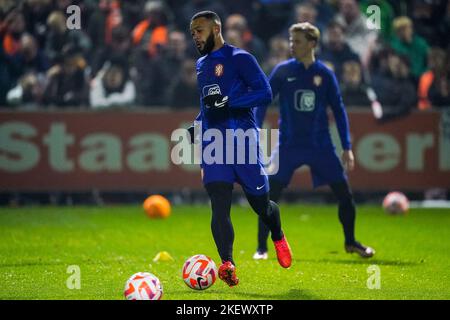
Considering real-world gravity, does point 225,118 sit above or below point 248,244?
above

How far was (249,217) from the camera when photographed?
15.8 meters

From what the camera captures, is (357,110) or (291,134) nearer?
(291,134)

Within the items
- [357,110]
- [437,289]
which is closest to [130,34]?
[357,110]

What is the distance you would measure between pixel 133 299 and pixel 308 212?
884 cm

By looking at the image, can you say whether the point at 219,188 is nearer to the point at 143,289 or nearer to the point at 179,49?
the point at 143,289

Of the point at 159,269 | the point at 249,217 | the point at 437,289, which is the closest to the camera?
the point at 437,289

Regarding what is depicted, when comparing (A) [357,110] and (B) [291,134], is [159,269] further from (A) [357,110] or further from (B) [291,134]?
(A) [357,110]

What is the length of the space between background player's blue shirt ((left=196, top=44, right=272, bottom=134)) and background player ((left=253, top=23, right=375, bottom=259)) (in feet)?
7.43

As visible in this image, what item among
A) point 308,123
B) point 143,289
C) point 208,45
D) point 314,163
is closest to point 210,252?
point 314,163

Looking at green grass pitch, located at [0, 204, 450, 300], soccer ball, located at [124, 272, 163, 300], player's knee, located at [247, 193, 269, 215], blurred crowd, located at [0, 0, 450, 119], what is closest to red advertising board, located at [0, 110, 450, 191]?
blurred crowd, located at [0, 0, 450, 119]

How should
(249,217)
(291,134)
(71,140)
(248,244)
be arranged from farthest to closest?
(71,140)
(249,217)
(248,244)
(291,134)

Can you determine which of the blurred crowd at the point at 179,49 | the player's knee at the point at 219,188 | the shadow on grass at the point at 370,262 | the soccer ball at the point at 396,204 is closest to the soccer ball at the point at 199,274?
the player's knee at the point at 219,188

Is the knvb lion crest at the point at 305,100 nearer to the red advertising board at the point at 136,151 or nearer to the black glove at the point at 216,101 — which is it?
the black glove at the point at 216,101

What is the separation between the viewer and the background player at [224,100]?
902cm
